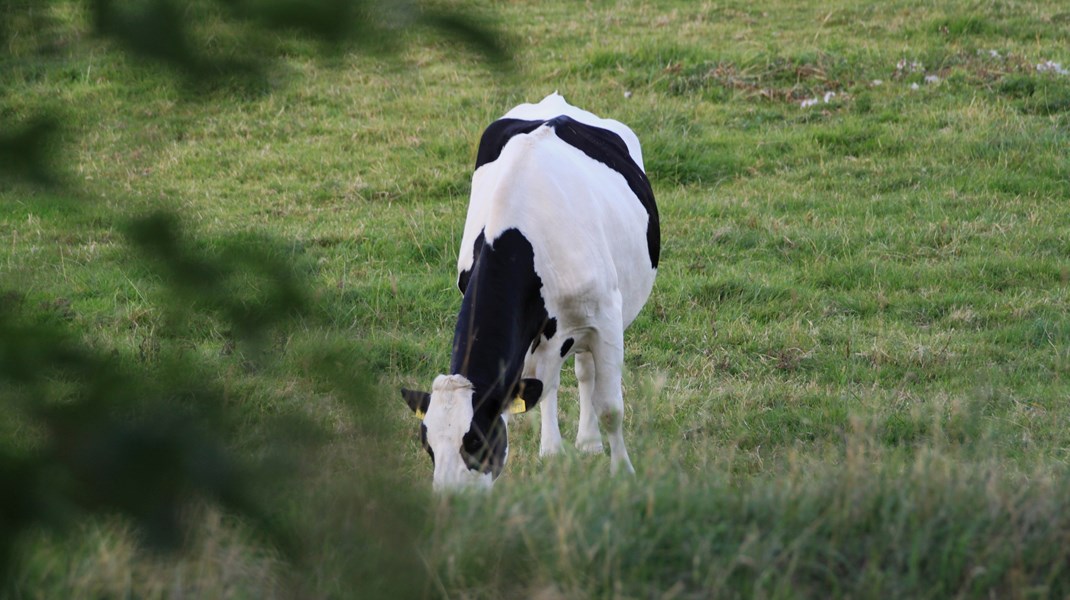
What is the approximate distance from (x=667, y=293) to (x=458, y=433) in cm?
401

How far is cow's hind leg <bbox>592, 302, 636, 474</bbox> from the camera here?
5957 mm

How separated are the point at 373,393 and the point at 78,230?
1.69 ft

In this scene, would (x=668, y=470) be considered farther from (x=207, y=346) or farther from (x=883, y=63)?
(x=883, y=63)

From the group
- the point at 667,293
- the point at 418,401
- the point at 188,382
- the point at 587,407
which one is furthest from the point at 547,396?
the point at 188,382

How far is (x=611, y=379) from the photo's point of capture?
19.8 ft

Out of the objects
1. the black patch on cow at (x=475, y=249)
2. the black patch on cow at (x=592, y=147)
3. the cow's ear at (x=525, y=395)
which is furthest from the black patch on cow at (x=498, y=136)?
the cow's ear at (x=525, y=395)

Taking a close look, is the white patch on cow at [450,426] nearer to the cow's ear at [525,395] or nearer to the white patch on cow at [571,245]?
the cow's ear at [525,395]

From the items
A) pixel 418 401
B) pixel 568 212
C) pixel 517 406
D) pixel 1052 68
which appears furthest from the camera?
pixel 1052 68

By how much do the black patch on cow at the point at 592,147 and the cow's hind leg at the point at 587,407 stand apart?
72cm

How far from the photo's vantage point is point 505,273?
541cm

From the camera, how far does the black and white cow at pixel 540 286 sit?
4.86 metres

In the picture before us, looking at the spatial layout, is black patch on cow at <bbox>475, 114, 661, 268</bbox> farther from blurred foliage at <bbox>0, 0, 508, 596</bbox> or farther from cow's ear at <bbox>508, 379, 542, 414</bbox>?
blurred foliage at <bbox>0, 0, 508, 596</bbox>

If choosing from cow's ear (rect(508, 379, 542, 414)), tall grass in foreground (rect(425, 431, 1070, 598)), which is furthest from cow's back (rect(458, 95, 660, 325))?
tall grass in foreground (rect(425, 431, 1070, 598))

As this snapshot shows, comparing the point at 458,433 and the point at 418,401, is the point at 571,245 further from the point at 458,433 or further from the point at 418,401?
the point at 458,433
